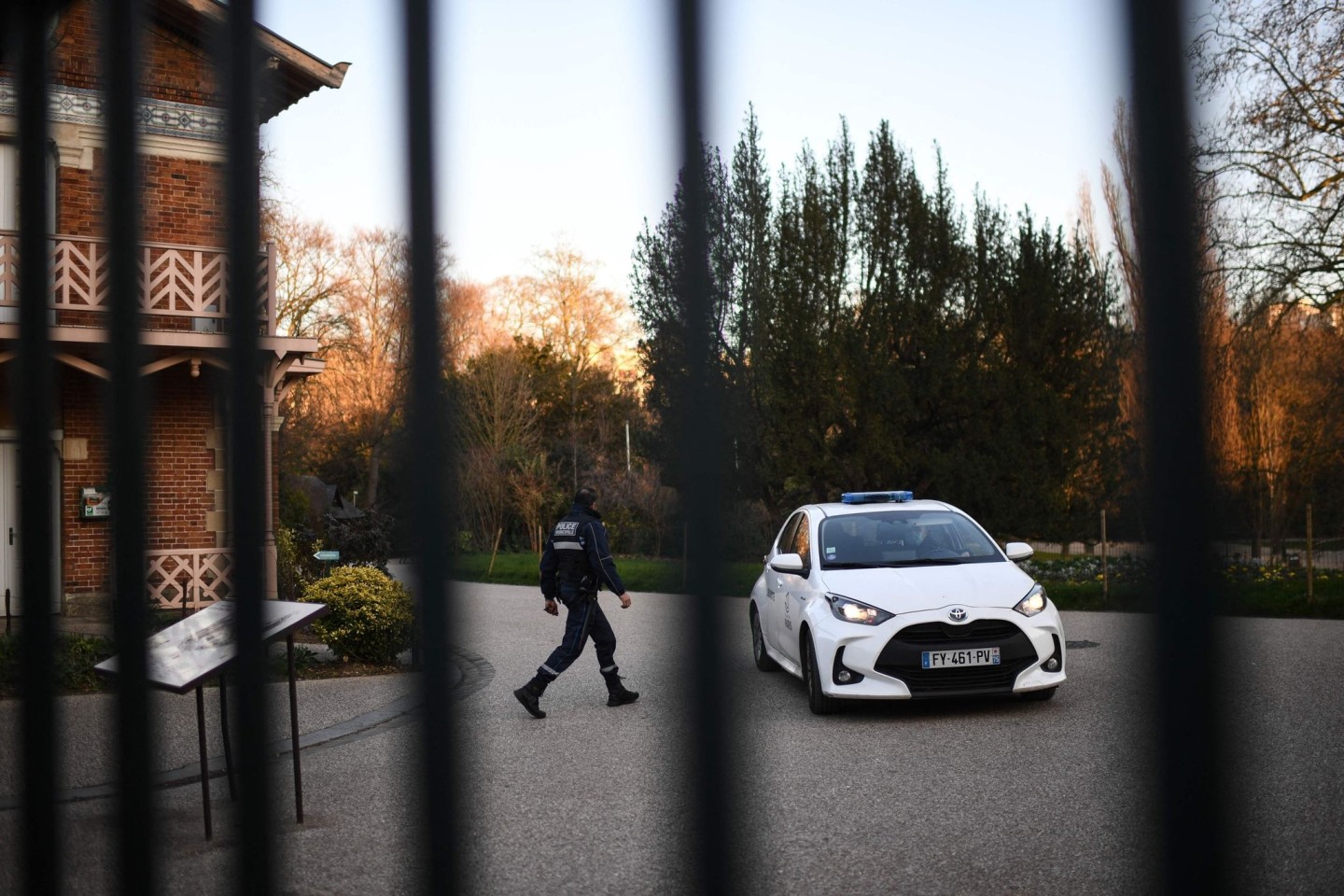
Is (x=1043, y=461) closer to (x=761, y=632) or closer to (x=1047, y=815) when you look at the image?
(x=761, y=632)

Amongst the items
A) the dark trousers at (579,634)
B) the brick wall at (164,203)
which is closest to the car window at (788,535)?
the dark trousers at (579,634)

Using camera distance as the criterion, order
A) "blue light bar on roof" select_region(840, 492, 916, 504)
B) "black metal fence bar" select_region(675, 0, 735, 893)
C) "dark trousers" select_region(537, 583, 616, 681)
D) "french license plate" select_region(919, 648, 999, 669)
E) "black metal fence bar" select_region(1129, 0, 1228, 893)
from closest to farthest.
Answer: "black metal fence bar" select_region(1129, 0, 1228, 893) < "black metal fence bar" select_region(675, 0, 735, 893) < "french license plate" select_region(919, 648, 999, 669) < "dark trousers" select_region(537, 583, 616, 681) < "blue light bar on roof" select_region(840, 492, 916, 504)

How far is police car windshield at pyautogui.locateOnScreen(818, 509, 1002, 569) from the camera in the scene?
32.4 ft

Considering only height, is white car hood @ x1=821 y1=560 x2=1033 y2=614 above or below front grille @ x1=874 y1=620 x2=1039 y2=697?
above

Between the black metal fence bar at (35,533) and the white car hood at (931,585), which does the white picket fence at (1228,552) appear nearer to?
the white car hood at (931,585)

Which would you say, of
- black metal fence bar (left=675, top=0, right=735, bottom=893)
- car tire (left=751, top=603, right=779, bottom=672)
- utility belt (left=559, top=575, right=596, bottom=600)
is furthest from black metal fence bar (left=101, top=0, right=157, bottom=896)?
car tire (left=751, top=603, right=779, bottom=672)

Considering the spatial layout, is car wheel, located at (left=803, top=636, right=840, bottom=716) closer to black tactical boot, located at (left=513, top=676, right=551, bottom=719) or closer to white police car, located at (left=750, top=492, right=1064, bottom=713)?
white police car, located at (left=750, top=492, right=1064, bottom=713)

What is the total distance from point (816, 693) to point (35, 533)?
25.4 feet

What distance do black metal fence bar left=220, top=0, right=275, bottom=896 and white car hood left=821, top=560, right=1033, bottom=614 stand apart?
26.0ft

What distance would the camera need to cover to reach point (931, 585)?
30.5 feet

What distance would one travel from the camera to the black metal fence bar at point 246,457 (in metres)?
1.42

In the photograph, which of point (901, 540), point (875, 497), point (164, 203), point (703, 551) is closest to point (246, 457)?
point (703, 551)

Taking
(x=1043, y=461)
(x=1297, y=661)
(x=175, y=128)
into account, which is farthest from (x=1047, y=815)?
(x=1043, y=461)

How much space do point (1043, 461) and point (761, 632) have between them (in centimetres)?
1695
